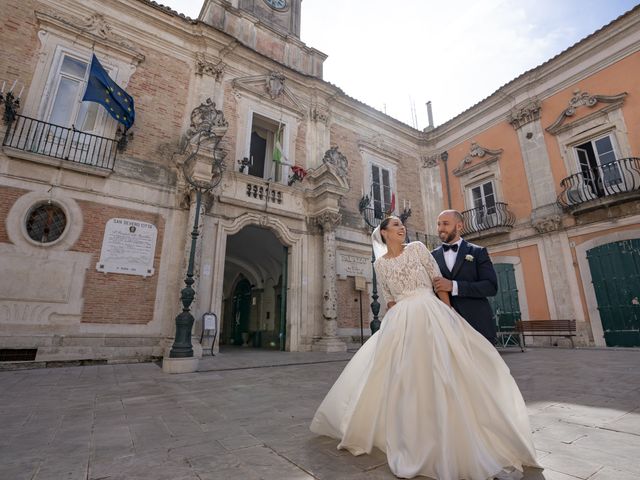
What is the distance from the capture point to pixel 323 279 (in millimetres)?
10453

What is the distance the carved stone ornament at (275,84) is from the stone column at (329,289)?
186 inches

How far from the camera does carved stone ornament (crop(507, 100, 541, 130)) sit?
13039 mm

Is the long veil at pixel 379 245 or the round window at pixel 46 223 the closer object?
the long veil at pixel 379 245

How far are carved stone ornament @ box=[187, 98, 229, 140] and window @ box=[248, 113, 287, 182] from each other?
2.20 metres

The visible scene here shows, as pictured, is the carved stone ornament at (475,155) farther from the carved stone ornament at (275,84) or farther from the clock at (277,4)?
the clock at (277,4)

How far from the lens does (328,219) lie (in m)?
10.5

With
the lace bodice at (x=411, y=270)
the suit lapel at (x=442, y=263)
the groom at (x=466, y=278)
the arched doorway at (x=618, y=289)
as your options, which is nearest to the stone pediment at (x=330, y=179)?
the suit lapel at (x=442, y=263)

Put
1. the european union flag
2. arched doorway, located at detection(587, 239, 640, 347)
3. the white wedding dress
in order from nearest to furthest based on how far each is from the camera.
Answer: the white wedding dress, the european union flag, arched doorway, located at detection(587, 239, 640, 347)

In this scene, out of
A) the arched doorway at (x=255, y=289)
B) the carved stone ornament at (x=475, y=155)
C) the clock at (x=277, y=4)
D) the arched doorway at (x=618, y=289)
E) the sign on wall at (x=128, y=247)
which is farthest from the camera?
the carved stone ornament at (x=475, y=155)

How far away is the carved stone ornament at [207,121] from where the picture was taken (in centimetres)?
871

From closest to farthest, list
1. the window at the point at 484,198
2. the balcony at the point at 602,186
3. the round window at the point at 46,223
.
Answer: the round window at the point at 46,223 < the balcony at the point at 602,186 < the window at the point at 484,198

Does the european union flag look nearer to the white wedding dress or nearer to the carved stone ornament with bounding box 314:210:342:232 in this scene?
the carved stone ornament with bounding box 314:210:342:232

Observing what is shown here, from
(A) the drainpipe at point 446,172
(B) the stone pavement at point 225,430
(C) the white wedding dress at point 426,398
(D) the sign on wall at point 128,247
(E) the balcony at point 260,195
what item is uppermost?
(A) the drainpipe at point 446,172

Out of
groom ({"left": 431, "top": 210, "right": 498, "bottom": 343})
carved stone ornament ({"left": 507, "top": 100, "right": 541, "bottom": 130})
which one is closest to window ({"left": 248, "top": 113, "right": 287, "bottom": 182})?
groom ({"left": 431, "top": 210, "right": 498, "bottom": 343})
